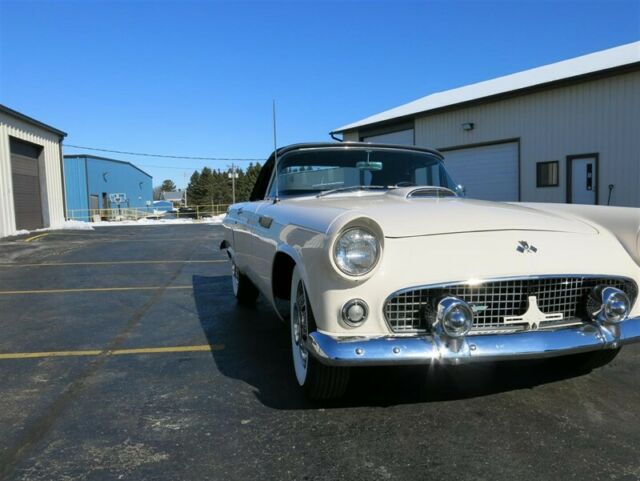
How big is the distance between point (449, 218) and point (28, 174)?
62.7ft

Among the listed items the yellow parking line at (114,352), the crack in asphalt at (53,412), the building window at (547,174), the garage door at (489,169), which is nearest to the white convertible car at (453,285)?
the yellow parking line at (114,352)

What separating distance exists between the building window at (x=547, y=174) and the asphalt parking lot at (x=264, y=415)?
11333 millimetres

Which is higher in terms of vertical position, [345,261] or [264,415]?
[345,261]

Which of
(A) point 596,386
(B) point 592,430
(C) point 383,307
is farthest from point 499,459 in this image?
(A) point 596,386

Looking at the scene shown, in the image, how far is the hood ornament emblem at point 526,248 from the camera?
2.61 meters

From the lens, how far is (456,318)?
7.82ft

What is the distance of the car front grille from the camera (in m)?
2.50

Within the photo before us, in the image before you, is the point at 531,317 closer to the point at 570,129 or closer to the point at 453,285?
the point at 453,285

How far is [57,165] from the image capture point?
68.1 ft

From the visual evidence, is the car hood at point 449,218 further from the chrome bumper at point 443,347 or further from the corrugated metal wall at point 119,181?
the corrugated metal wall at point 119,181

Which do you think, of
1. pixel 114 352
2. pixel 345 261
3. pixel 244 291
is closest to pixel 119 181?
pixel 244 291

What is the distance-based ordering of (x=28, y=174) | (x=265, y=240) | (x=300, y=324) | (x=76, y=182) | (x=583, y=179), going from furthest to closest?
(x=76, y=182) < (x=28, y=174) < (x=583, y=179) < (x=265, y=240) < (x=300, y=324)

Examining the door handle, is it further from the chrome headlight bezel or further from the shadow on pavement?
the chrome headlight bezel

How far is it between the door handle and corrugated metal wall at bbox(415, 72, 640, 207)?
11469 mm
